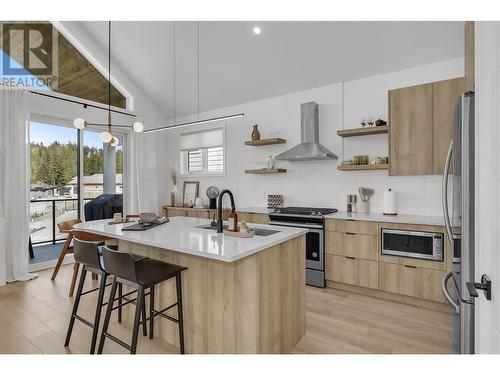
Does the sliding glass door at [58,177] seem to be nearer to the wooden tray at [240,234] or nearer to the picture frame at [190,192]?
the picture frame at [190,192]

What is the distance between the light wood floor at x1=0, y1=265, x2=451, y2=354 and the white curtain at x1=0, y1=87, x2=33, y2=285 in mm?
454

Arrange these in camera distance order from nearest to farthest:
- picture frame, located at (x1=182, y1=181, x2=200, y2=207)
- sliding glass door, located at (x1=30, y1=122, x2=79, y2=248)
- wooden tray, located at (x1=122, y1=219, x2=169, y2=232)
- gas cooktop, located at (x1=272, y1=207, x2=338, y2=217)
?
wooden tray, located at (x1=122, y1=219, x2=169, y2=232), gas cooktop, located at (x1=272, y1=207, x2=338, y2=217), sliding glass door, located at (x1=30, y1=122, x2=79, y2=248), picture frame, located at (x1=182, y1=181, x2=200, y2=207)

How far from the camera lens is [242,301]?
1889 mm

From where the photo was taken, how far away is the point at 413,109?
A: 321 centimetres

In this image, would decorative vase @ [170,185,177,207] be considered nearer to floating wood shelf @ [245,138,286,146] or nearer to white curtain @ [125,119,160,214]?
white curtain @ [125,119,160,214]

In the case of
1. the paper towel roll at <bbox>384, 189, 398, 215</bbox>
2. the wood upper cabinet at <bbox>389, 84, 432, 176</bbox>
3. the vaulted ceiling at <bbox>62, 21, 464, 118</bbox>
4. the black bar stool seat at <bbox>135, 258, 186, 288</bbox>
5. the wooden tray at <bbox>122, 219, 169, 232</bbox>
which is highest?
the vaulted ceiling at <bbox>62, 21, 464, 118</bbox>

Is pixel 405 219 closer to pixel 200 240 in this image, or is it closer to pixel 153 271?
pixel 200 240

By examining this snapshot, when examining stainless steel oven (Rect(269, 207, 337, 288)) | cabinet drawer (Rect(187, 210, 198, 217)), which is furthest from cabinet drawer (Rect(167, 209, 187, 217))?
stainless steel oven (Rect(269, 207, 337, 288))

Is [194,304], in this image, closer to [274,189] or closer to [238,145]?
[274,189]

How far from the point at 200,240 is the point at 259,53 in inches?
121

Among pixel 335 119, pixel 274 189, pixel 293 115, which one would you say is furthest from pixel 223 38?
pixel 274 189

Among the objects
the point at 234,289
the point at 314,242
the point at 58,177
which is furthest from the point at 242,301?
the point at 58,177

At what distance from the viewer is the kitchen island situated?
1841mm
